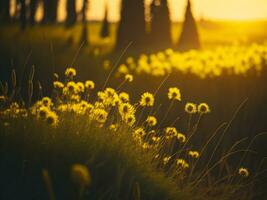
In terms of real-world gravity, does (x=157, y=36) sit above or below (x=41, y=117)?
below

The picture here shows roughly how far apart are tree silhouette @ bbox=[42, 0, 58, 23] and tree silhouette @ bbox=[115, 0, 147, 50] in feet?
58.4

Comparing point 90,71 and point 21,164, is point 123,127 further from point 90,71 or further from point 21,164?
point 90,71

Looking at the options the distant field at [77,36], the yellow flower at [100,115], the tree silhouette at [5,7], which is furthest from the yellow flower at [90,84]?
the tree silhouette at [5,7]

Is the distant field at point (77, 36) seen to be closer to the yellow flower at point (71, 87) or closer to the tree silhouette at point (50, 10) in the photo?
the yellow flower at point (71, 87)

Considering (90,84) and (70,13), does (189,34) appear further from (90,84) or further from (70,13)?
(90,84)

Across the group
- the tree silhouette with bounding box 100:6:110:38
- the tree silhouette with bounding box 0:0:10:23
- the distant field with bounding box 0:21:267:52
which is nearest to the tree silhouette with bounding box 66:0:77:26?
the distant field with bounding box 0:21:267:52

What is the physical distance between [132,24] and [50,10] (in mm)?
19288

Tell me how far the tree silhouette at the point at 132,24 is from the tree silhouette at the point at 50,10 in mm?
17809

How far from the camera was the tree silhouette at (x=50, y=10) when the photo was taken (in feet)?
136

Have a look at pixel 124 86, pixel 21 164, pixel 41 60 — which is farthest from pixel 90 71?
pixel 21 164

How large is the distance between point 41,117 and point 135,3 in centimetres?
1883

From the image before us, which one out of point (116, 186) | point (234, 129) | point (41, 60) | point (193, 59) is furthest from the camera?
point (193, 59)

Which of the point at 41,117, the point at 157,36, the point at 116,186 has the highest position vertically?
the point at 41,117

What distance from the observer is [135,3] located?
921 inches
